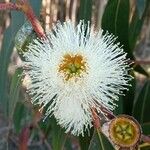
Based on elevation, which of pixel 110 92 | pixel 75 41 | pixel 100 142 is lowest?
pixel 100 142

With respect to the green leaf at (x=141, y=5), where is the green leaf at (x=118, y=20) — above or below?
below

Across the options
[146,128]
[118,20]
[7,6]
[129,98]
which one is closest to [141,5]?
[118,20]

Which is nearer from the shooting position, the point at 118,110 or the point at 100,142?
the point at 100,142

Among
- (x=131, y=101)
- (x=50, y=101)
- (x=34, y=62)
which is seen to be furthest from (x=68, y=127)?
(x=131, y=101)

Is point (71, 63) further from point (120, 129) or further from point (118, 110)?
point (118, 110)

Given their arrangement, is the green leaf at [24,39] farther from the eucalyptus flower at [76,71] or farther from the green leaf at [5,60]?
the green leaf at [5,60]

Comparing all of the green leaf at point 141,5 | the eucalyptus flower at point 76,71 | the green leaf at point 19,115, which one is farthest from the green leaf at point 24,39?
the green leaf at point 19,115

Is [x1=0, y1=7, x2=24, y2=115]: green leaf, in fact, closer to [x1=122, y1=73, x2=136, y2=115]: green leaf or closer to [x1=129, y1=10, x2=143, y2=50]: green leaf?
[x1=122, y1=73, x2=136, y2=115]: green leaf
